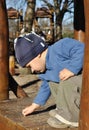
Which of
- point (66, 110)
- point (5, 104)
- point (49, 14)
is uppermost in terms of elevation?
point (66, 110)

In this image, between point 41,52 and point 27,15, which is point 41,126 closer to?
point 41,52

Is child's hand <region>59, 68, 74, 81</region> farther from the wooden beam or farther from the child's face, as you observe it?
the wooden beam

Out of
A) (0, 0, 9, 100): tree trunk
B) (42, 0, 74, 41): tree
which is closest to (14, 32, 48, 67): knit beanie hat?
(0, 0, 9, 100): tree trunk

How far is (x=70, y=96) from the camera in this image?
2.61m

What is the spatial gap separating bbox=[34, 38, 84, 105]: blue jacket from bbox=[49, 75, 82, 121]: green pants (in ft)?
0.26

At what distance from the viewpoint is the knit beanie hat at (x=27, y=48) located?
274cm

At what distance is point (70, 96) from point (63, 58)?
0.28m

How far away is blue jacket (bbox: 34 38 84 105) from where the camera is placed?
2582 millimetres

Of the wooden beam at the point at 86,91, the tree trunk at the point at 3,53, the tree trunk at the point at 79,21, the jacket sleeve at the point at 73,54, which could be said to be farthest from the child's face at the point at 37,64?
the tree trunk at the point at 79,21

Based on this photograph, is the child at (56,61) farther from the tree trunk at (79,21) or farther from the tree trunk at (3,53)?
the tree trunk at (79,21)

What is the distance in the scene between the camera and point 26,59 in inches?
108

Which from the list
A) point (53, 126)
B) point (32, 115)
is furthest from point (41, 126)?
point (32, 115)

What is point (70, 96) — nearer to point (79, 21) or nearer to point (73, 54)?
point (73, 54)

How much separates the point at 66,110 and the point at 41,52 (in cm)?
46
